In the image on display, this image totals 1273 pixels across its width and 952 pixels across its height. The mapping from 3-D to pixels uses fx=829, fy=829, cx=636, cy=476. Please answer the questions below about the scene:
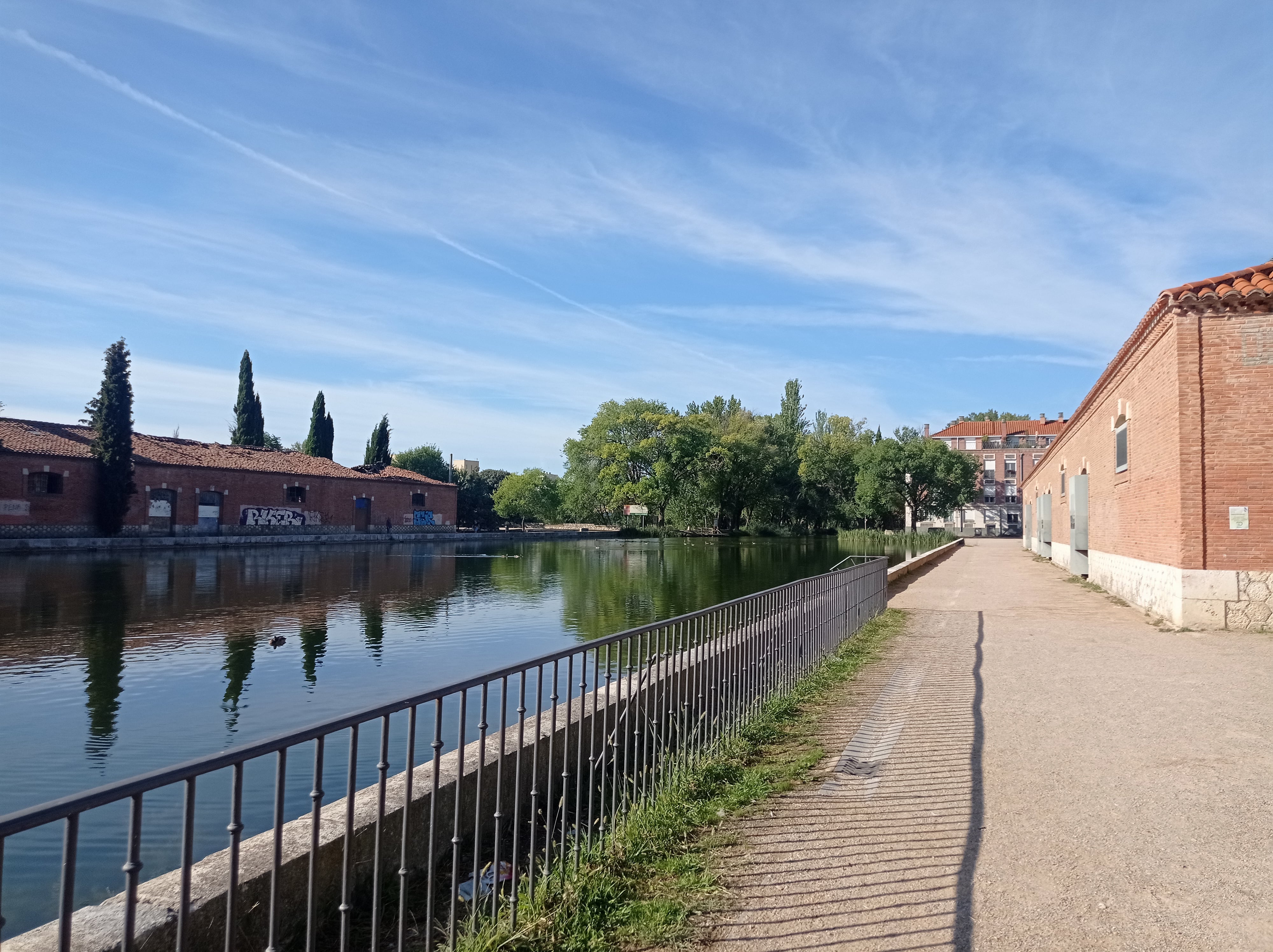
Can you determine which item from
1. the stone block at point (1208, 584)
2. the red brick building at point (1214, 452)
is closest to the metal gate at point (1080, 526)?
the red brick building at point (1214, 452)

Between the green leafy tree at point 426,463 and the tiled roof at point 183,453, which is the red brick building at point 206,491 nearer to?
the tiled roof at point 183,453

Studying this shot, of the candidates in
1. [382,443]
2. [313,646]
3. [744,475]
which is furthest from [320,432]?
[313,646]

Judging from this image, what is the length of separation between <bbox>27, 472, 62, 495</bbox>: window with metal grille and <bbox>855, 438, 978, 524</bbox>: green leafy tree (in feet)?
163

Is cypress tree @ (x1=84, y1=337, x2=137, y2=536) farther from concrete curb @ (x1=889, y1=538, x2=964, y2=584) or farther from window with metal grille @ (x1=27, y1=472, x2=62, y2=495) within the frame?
concrete curb @ (x1=889, y1=538, x2=964, y2=584)

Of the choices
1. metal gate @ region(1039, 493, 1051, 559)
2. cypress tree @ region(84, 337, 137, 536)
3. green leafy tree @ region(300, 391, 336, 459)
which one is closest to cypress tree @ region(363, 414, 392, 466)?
green leafy tree @ region(300, 391, 336, 459)

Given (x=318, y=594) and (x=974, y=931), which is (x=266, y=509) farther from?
(x=974, y=931)

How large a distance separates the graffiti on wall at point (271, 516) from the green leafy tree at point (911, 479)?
39.3 metres

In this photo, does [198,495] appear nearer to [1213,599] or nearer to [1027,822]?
[1213,599]

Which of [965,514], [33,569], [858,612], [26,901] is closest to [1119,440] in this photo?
[858,612]

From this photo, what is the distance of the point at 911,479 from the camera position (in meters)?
63.7

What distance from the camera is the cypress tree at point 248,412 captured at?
195 feet

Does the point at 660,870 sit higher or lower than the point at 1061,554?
lower

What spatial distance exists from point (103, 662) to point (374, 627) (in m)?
4.41

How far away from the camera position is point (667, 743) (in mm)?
5074
